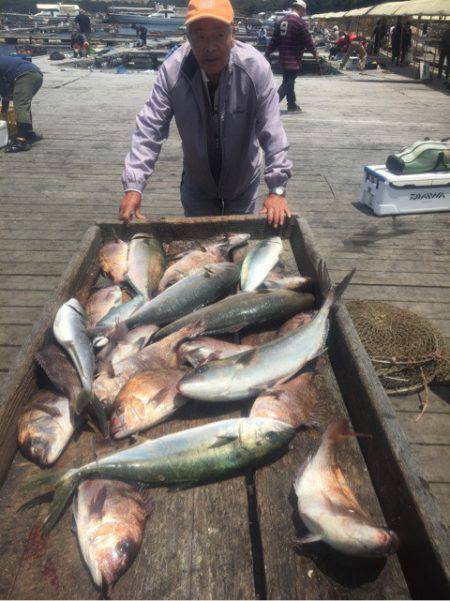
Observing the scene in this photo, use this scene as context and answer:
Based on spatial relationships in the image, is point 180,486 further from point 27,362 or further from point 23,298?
point 23,298


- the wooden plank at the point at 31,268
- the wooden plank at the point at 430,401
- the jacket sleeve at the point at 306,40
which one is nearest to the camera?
the wooden plank at the point at 430,401

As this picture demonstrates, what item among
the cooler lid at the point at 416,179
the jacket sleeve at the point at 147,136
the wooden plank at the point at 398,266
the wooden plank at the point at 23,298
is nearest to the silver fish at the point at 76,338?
the jacket sleeve at the point at 147,136

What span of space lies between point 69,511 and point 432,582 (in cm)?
128

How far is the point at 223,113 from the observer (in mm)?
3607

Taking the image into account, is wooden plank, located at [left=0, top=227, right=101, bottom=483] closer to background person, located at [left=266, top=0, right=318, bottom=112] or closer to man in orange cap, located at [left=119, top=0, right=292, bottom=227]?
man in orange cap, located at [left=119, top=0, right=292, bottom=227]

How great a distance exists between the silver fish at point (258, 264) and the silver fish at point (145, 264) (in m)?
0.62

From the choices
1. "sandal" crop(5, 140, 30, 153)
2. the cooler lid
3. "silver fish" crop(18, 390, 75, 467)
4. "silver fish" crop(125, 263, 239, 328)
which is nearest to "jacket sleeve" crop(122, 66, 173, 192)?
"silver fish" crop(125, 263, 239, 328)

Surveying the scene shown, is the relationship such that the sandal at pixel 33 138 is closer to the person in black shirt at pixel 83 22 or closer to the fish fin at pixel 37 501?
the fish fin at pixel 37 501

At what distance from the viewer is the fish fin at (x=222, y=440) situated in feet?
5.84

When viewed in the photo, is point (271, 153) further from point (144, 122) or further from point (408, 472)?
point (408, 472)

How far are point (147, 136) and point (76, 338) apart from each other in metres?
2.09

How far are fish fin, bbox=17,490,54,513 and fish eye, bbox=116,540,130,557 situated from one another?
1.24 feet

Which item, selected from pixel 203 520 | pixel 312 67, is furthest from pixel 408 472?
pixel 312 67

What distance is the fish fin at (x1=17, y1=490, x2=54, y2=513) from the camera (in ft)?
5.41
